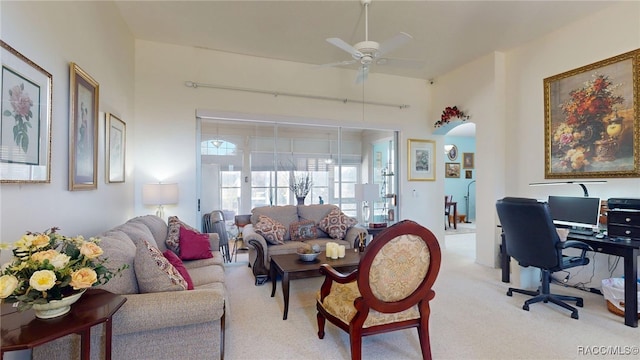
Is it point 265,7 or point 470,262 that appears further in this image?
point 470,262

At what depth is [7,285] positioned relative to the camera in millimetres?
1206

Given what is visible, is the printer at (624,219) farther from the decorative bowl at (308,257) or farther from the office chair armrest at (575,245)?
the decorative bowl at (308,257)

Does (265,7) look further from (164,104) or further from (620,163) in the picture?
(620,163)

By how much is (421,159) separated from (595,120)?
108 inches

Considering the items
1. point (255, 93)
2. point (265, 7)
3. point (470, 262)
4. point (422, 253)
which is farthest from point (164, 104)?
point (470, 262)

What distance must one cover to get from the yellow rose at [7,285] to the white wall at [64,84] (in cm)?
61

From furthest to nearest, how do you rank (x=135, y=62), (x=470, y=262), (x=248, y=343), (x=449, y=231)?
(x=449, y=231), (x=470, y=262), (x=135, y=62), (x=248, y=343)

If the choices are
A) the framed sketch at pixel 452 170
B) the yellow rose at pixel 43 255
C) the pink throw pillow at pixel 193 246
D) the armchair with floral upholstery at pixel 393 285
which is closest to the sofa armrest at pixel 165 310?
the yellow rose at pixel 43 255

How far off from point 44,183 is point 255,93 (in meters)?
3.38

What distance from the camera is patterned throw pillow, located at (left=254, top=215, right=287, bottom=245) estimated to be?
158 inches

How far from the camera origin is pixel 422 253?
1974mm

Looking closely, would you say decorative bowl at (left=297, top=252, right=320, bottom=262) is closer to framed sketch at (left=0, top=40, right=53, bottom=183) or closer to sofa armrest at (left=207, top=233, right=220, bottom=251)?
sofa armrest at (left=207, top=233, right=220, bottom=251)

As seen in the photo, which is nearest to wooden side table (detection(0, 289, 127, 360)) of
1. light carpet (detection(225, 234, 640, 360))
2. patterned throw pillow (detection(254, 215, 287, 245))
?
light carpet (detection(225, 234, 640, 360))

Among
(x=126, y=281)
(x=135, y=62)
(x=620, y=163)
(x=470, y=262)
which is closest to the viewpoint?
(x=126, y=281)
